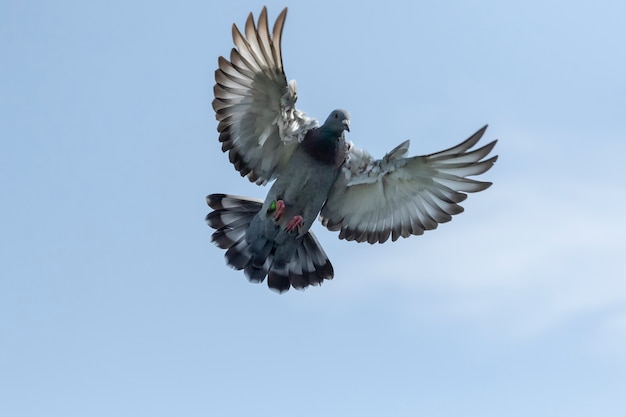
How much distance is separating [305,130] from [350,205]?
1.49 m

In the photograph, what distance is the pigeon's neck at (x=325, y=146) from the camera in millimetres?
15344

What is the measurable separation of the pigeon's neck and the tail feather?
1563mm

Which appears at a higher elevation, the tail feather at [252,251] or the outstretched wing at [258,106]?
the outstretched wing at [258,106]

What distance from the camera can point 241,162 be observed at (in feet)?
52.4

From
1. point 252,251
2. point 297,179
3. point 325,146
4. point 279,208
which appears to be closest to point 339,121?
point 325,146

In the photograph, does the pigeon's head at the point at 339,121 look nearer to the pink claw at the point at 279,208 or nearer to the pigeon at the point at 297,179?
the pigeon at the point at 297,179

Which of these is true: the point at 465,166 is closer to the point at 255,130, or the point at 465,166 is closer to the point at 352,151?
the point at 352,151

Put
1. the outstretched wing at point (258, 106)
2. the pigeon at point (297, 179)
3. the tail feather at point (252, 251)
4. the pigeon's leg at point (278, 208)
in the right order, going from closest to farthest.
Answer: the outstretched wing at point (258, 106), the pigeon at point (297, 179), the pigeon's leg at point (278, 208), the tail feather at point (252, 251)

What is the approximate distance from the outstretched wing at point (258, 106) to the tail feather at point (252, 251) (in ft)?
2.03

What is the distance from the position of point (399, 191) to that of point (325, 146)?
1442 mm

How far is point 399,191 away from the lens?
629 inches

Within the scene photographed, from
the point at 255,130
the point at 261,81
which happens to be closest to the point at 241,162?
the point at 255,130

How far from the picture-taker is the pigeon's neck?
15344 millimetres

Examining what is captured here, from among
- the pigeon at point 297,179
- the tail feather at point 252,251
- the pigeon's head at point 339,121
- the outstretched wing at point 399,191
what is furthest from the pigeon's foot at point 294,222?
the pigeon's head at point 339,121
